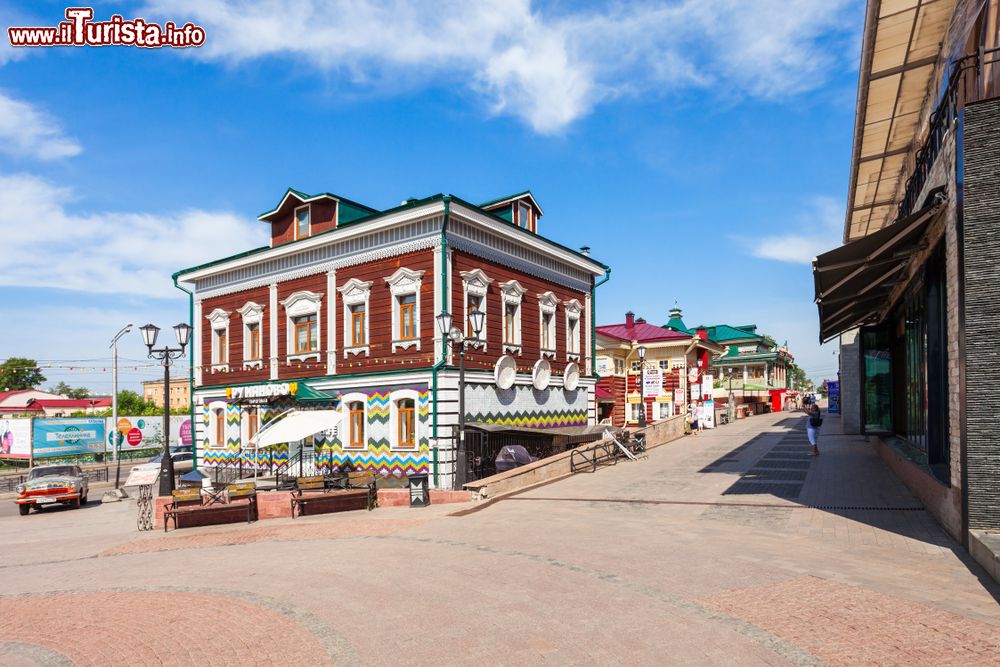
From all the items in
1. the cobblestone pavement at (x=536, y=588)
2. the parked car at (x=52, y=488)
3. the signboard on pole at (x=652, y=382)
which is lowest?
the parked car at (x=52, y=488)

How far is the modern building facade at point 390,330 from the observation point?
20.0 metres

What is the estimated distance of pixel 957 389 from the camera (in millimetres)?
9305

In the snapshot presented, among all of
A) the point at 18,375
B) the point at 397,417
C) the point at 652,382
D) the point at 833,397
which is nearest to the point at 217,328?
the point at 397,417

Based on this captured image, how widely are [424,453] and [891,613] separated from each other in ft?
47.0

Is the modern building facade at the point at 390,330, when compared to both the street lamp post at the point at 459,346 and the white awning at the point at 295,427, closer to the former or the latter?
the white awning at the point at 295,427

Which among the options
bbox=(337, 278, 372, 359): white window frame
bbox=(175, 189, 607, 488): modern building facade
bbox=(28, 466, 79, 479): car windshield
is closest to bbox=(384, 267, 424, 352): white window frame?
bbox=(175, 189, 607, 488): modern building facade

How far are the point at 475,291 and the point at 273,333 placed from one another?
28.1ft

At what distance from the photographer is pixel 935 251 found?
1149 centimetres

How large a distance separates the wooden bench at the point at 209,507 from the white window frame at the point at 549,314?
37.7ft

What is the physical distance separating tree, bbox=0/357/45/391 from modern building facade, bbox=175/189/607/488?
245 feet

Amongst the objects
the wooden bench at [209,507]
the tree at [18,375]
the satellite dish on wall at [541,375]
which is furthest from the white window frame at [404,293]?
the tree at [18,375]

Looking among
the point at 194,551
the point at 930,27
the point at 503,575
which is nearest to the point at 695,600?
the point at 503,575

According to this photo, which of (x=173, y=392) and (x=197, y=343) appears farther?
(x=173, y=392)

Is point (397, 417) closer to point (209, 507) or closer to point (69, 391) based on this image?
point (209, 507)
